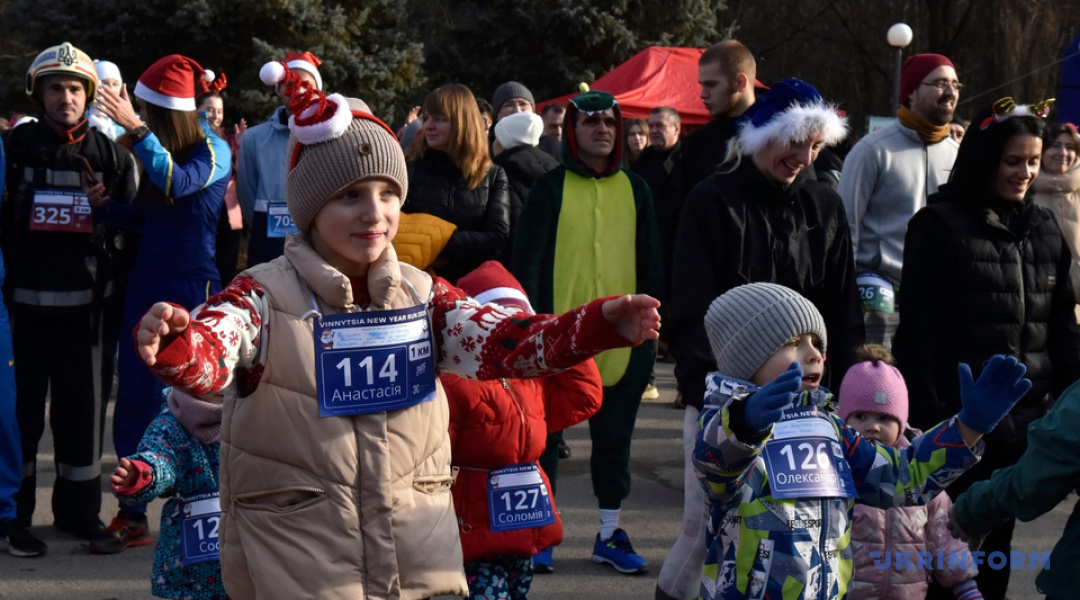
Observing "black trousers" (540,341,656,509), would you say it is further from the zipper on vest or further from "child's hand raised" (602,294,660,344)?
"child's hand raised" (602,294,660,344)

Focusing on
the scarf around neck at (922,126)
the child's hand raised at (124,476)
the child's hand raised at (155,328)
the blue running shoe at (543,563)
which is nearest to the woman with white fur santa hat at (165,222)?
the blue running shoe at (543,563)

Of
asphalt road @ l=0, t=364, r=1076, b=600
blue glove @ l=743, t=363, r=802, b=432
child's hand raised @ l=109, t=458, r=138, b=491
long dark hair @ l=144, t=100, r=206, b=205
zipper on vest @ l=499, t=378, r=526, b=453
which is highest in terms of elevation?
long dark hair @ l=144, t=100, r=206, b=205

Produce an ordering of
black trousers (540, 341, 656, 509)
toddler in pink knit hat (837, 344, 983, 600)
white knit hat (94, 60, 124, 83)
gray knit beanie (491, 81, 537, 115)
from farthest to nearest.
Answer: gray knit beanie (491, 81, 537, 115)
white knit hat (94, 60, 124, 83)
black trousers (540, 341, 656, 509)
toddler in pink knit hat (837, 344, 983, 600)

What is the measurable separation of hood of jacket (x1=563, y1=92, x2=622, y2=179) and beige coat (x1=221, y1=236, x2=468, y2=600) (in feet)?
9.97

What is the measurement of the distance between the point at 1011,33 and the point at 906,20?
14.9 feet

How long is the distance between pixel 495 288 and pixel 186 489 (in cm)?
125

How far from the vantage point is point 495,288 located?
4438 mm

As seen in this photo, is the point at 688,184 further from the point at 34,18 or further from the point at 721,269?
the point at 34,18

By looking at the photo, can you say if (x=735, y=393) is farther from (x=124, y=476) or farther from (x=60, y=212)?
(x=60, y=212)

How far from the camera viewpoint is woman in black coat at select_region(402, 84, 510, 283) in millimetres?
6387

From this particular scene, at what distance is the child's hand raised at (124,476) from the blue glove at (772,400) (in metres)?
1.88

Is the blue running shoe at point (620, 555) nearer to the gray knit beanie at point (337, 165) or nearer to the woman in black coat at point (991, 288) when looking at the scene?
the woman in black coat at point (991, 288)

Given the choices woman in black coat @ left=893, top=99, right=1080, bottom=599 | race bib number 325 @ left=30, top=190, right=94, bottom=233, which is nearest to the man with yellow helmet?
race bib number 325 @ left=30, top=190, right=94, bottom=233

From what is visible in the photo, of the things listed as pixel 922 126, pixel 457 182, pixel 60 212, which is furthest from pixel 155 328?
pixel 922 126
